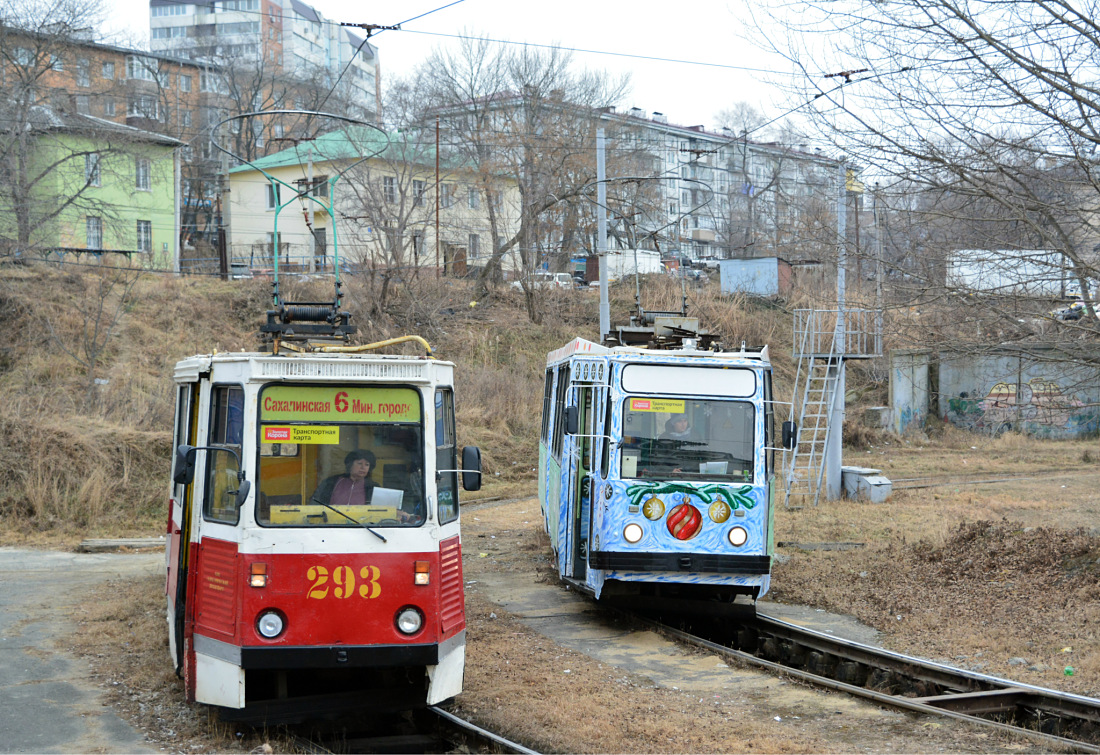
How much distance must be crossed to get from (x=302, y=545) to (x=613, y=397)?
15.1 ft

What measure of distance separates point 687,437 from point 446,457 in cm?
400

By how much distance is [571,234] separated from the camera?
46.7 metres

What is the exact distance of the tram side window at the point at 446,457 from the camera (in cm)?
742

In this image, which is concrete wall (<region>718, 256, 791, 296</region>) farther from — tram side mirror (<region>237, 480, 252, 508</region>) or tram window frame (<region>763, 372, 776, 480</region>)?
tram side mirror (<region>237, 480, 252, 508</region>)

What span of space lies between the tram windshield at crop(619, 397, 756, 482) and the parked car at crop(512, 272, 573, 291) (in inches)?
1175

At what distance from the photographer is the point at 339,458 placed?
7.19m

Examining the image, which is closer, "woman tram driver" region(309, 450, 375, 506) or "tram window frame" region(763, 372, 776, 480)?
"woman tram driver" region(309, 450, 375, 506)

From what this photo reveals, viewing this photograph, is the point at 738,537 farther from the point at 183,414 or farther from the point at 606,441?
the point at 183,414

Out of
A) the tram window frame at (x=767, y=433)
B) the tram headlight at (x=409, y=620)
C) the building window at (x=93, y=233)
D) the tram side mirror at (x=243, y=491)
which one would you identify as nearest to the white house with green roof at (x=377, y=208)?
the building window at (x=93, y=233)

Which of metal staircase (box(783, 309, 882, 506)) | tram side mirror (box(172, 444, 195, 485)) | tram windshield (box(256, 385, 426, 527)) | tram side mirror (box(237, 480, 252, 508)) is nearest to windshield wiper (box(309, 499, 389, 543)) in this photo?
tram windshield (box(256, 385, 426, 527))

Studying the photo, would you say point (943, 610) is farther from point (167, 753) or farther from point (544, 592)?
point (167, 753)

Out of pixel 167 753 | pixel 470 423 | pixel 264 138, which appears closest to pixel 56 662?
pixel 167 753

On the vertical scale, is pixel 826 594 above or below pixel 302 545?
below

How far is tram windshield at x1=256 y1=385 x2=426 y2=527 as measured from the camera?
23.4ft
